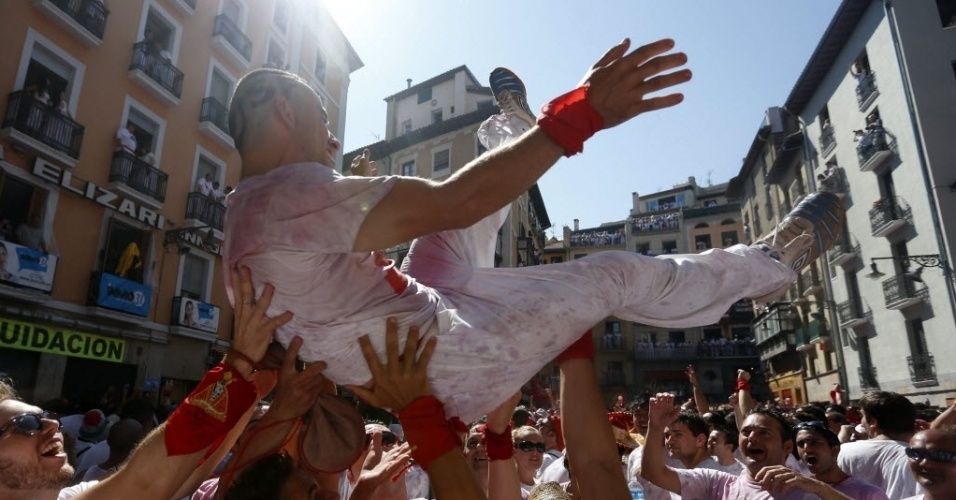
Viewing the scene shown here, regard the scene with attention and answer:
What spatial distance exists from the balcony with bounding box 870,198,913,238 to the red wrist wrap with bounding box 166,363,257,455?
25.1 meters

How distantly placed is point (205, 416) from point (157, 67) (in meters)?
19.6

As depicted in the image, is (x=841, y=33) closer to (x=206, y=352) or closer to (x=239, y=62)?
(x=239, y=62)

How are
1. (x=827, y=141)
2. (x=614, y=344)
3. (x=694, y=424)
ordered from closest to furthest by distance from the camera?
(x=694, y=424) < (x=827, y=141) < (x=614, y=344)

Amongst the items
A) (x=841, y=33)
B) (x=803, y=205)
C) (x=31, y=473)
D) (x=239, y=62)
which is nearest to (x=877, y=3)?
(x=841, y=33)

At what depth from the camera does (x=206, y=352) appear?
19.9 metres

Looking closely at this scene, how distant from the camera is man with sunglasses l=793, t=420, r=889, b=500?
4660mm

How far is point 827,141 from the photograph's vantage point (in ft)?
95.5

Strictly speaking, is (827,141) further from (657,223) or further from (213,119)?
(213,119)

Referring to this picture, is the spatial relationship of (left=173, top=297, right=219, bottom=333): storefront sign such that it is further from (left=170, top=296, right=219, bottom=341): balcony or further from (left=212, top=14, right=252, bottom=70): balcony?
(left=212, top=14, right=252, bottom=70): balcony

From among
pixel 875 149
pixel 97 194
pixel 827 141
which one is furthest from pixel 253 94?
pixel 827 141

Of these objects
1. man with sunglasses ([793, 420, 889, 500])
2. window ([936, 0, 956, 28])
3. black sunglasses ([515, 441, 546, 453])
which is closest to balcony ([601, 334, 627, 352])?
window ([936, 0, 956, 28])

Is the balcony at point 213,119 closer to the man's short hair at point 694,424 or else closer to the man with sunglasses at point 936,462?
the man's short hair at point 694,424

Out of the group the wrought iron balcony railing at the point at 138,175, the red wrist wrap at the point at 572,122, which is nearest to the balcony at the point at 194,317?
the wrought iron balcony railing at the point at 138,175

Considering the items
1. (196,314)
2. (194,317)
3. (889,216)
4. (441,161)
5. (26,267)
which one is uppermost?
(441,161)
